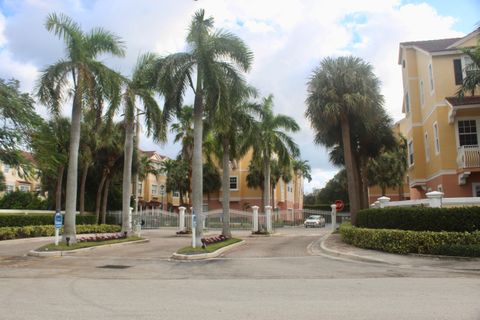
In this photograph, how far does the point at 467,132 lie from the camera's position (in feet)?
79.3

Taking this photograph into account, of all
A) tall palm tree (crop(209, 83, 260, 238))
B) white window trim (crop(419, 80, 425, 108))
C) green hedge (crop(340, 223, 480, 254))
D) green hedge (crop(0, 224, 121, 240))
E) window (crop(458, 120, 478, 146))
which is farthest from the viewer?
white window trim (crop(419, 80, 425, 108))

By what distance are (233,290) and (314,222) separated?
3912cm

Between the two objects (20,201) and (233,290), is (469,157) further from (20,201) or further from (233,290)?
(20,201)

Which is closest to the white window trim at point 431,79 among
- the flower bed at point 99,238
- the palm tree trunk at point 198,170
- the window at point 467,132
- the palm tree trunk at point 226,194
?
the window at point 467,132

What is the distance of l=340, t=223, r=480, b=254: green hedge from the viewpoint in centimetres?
1517

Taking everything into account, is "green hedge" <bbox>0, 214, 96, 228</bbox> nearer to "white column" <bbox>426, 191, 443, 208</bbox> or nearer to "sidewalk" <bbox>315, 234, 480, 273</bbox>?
"sidewalk" <bbox>315, 234, 480, 273</bbox>

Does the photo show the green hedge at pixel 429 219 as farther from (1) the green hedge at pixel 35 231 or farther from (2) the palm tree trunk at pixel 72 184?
(1) the green hedge at pixel 35 231

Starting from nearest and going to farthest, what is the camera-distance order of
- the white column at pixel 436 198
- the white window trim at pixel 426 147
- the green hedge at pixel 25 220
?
the white column at pixel 436 198, the white window trim at pixel 426 147, the green hedge at pixel 25 220

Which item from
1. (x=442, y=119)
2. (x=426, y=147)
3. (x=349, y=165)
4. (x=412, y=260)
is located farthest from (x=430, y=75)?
(x=412, y=260)

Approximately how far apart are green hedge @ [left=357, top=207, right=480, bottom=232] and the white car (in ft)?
97.1

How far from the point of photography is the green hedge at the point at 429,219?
51.3ft

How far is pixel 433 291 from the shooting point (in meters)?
9.60

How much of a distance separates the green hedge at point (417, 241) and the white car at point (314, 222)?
29.7m

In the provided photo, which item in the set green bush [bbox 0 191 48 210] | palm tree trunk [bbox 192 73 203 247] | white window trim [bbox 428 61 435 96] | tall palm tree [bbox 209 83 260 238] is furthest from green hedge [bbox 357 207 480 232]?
green bush [bbox 0 191 48 210]
